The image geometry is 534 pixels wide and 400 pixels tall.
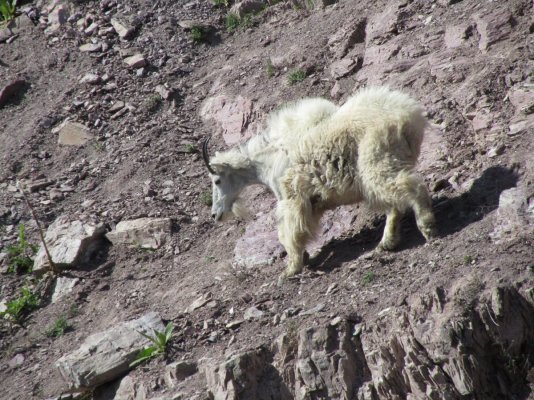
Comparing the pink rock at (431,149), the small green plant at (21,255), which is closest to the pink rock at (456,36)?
the pink rock at (431,149)

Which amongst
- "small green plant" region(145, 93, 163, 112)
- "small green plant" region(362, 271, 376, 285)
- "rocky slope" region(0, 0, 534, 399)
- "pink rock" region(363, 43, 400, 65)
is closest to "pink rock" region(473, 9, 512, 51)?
Result: "rocky slope" region(0, 0, 534, 399)

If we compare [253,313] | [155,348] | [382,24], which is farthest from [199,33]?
[155,348]

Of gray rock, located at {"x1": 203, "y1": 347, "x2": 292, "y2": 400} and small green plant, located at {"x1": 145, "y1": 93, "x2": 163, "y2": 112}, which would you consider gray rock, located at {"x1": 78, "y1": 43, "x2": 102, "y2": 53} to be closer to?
small green plant, located at {"x1": 145, "y1": 93, "x2": 163, "y2": 112}

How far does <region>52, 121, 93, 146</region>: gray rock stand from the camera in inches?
544

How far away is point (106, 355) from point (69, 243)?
3.45 metres

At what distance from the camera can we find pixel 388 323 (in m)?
6.96

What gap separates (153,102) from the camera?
45.8 ft

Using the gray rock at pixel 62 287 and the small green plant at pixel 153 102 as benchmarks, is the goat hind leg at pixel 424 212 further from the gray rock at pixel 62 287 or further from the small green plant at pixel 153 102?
the small green plant at pixel 153 102

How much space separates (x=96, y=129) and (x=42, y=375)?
599 cm

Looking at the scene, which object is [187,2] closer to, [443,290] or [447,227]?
[447,227]

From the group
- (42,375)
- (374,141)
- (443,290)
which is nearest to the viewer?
(443,290)

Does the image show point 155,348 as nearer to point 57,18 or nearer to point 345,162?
point 345,162

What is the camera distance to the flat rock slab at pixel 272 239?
952 cm

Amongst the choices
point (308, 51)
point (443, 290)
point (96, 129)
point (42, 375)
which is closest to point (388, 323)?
point (443, 290)
